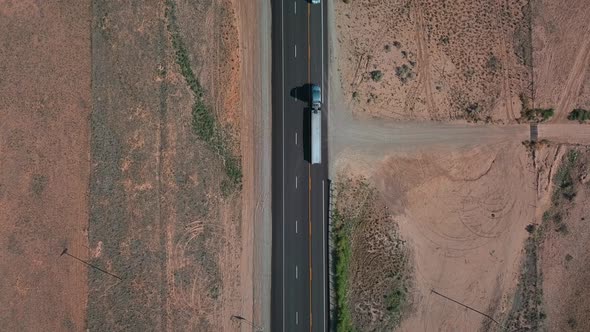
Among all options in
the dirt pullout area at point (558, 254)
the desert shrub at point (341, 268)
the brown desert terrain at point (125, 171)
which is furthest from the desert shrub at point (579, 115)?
the brown desert terrain at point (125, 171)

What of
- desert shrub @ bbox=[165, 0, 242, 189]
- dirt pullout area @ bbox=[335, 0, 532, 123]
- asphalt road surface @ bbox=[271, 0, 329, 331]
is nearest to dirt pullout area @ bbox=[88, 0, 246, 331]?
desert shrub @ bbox=[165, 0, 242, 189]

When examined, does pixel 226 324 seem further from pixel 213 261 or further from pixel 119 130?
pixel 119 130

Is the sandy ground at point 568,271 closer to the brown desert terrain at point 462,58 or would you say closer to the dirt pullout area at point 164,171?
the brown desert terrain at point 462,58

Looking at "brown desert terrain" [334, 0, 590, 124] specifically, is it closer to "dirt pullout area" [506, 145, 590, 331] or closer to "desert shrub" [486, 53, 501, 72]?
"desert shrub" [486, 53, 501, 72]

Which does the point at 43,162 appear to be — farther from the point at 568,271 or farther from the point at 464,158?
the point at 568,271

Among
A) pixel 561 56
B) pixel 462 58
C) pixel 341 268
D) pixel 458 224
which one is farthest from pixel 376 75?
pixel 341 268

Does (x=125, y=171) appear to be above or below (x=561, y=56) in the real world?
below
